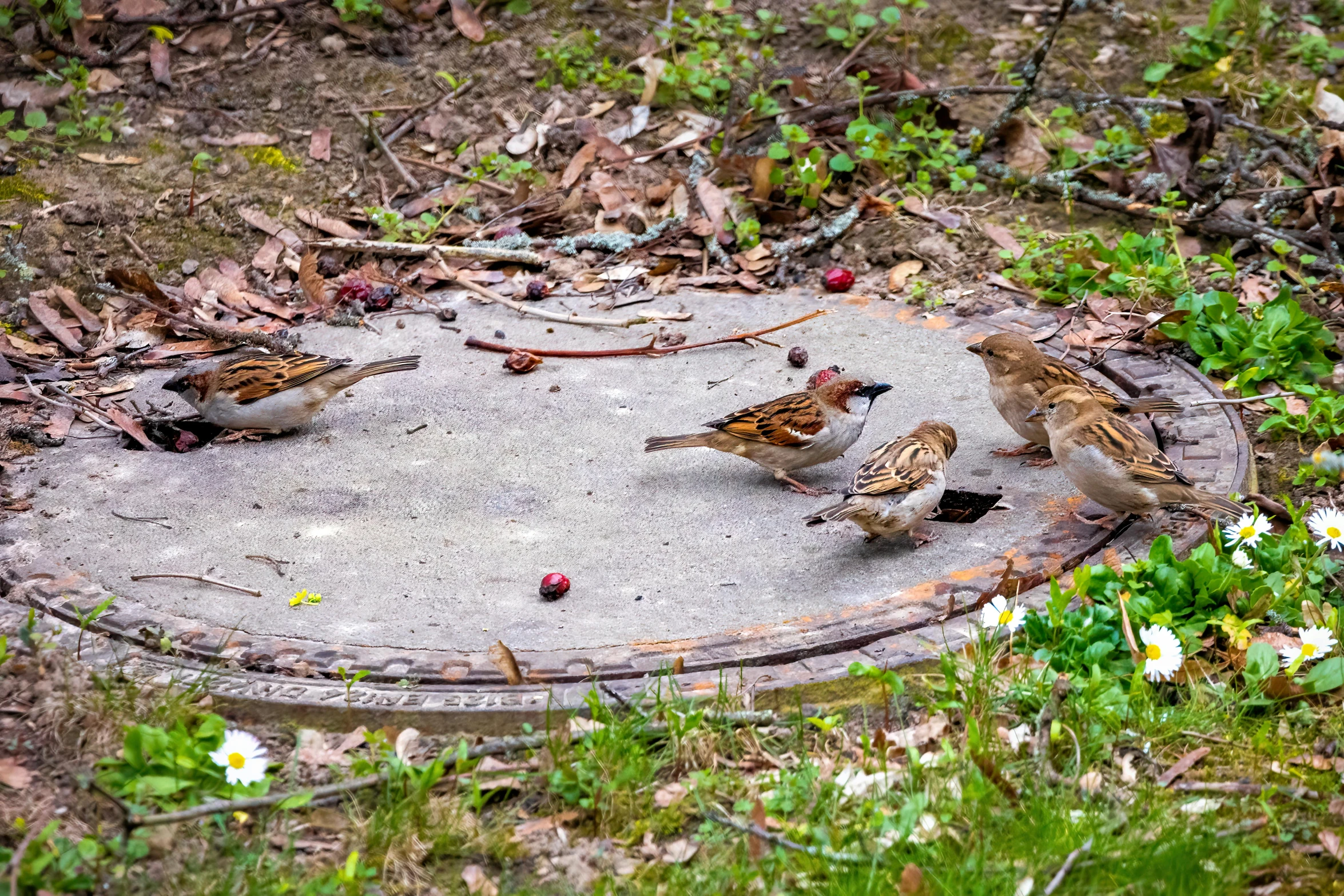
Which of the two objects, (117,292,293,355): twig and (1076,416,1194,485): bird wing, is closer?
(1076,416,1194,485): bird wing

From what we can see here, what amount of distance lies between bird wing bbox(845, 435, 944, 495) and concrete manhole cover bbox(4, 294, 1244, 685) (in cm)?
30

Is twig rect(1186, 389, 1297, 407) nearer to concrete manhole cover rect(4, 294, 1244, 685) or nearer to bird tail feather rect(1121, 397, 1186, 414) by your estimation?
concrete manhole cover rect(4, 294, 1244, 685)

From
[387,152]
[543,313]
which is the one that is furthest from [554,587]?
[387,152]

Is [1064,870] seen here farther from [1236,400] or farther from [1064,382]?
[1236,400]

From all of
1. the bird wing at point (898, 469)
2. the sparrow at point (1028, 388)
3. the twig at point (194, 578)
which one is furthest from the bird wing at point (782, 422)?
Result: the twig at point (194, 578)

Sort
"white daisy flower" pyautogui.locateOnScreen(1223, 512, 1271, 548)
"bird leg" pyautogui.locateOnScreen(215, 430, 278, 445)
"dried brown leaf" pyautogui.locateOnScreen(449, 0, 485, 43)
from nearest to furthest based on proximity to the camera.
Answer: "white daisy flower" pyautogui.locateOnScreen(1223, 512, 1271, 548) → "bird leg" pyautogui.locateOnScreen(215, 430, 278, 445) → "dried brown leaf" pyautogui.locateOnScreen(449, 0, 485, 43)

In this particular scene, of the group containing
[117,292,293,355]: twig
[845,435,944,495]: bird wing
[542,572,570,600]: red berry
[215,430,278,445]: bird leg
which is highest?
[845,435,944,495]: bird wing

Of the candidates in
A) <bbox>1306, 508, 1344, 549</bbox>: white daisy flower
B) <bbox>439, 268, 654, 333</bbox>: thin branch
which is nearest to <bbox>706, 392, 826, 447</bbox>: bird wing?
<bbox>439, 268, 654, 333</bbox>: thin branch

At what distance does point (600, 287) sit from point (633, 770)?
13.6 ft

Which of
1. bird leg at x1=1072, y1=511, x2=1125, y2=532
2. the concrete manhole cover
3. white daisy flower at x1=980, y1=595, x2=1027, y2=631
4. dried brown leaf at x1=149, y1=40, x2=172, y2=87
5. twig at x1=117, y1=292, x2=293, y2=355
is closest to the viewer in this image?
white daisy flower at x1=980, y1=595, x2=1027, y2=631

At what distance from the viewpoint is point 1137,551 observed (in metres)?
4.44

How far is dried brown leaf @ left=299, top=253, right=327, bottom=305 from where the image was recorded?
692cm

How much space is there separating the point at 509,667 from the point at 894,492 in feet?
4.92

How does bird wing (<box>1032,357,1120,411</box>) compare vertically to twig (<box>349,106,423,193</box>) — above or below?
above
